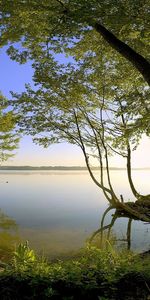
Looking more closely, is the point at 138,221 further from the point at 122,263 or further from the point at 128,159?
the point at 122,263

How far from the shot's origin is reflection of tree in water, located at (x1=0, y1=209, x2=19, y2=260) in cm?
1447

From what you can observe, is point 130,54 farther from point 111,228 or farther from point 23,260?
point 111,228

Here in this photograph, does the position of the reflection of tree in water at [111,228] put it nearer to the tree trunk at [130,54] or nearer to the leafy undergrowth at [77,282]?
the tree trunk at [130,54]

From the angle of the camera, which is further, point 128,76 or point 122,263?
point 128,76

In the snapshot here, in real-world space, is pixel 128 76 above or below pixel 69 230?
above

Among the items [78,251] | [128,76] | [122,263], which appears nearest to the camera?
[122,263]

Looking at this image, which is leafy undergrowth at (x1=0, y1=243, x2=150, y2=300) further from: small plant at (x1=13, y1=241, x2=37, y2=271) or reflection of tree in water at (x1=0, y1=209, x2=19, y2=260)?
reflection of tree in water at (x1=0, y1=209, x2=19, y2=260)

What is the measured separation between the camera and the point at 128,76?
20094mm

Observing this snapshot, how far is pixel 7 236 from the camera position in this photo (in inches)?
717

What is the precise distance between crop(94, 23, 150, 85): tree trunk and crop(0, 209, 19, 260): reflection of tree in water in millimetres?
7670

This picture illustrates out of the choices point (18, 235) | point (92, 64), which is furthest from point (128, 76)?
point (18, 235)

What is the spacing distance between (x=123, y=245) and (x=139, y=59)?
26.5ft

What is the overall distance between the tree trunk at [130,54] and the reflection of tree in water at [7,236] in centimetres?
767

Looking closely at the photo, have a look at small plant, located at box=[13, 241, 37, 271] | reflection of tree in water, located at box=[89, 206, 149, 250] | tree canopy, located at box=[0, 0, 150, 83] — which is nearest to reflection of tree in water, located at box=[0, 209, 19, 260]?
reflection of tree in water, located at box=[89, 206, 149, 250]
